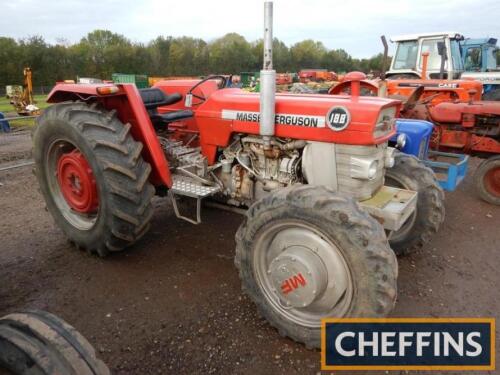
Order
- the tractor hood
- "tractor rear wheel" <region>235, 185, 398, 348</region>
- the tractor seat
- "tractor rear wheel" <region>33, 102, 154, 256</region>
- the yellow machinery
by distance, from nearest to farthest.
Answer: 1. "tractor rear wheel" <region>235, 185, 398, 348</region>
2. the tractor hood
3. "tractor rear wheel" <region>33, 102, 154, 256</region>
4. the tractor seat
5. the yellow machinery

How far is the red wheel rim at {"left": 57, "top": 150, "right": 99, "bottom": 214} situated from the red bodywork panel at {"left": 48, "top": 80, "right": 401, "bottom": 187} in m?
0.48

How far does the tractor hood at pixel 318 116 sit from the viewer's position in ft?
7.95

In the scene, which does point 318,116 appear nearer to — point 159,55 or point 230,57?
point 159,55

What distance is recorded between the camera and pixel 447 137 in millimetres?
5574

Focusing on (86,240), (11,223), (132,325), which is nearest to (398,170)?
(132,325)

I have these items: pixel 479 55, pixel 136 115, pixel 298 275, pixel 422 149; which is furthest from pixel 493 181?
pixel 479 55

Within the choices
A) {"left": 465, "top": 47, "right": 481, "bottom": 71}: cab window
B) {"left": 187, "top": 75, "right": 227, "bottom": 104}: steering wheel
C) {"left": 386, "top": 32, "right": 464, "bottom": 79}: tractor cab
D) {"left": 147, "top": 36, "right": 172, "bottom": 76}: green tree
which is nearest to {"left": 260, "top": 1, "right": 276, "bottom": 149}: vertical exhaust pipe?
{"left": 187, "top": 75, "right": 227, "bottom": 104}: steering wheel

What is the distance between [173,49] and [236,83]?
37.3m

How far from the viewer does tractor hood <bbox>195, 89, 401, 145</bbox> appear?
242 centimetres

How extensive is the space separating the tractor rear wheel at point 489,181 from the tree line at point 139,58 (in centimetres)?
1956

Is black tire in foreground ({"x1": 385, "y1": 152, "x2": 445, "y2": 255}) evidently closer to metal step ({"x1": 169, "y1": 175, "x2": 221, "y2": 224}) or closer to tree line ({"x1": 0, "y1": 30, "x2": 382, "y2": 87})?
metal step ({"x1": 169, "y1": 175, "x2": 221, "y2": 224})

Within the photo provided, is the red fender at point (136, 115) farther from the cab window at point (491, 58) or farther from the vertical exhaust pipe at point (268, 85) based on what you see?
the cab window at point (491, 58)

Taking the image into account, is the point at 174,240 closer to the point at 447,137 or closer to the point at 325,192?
the point at 325,192

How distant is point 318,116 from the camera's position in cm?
257
